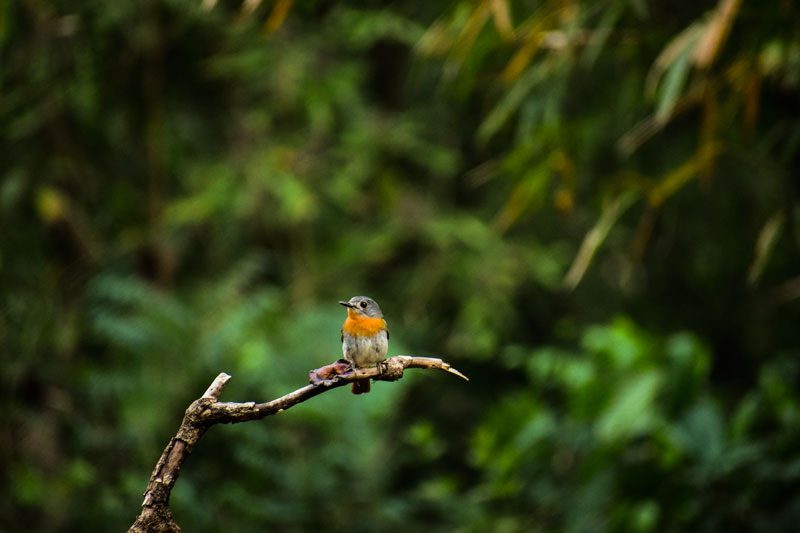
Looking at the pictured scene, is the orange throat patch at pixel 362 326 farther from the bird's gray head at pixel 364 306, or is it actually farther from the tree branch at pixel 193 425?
the tree branch at pixel 193 425

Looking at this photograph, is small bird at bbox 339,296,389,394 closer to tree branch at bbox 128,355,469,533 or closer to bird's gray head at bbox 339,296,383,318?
bird's gray head at bbox 339,296,383,318

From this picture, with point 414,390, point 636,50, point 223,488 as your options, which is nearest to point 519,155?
point 636,50

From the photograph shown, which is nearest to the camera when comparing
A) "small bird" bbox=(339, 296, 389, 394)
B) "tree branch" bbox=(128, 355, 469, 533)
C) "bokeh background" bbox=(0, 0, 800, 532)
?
"tree branch" bbox=(128, 355, 469, 533)

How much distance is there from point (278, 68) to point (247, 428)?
9.06 feet

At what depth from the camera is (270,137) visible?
657 cm

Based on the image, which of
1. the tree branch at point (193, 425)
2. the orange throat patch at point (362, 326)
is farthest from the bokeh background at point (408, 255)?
the tree branch at point (193, 425)

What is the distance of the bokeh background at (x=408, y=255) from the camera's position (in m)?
3.35

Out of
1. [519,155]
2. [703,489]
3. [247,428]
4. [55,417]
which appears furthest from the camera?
[55,417]

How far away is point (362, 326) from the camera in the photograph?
158 cm

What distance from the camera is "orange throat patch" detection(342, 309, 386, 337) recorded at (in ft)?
5.12

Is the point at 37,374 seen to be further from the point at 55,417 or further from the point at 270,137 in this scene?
the point at 270,137

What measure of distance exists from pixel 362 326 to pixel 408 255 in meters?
5.65

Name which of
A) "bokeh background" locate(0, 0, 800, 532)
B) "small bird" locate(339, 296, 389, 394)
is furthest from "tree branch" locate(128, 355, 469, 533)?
"bokeh background" locate(0, 0, 800, 532)

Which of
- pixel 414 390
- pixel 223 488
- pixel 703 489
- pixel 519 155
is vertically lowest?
pixel 703 489
